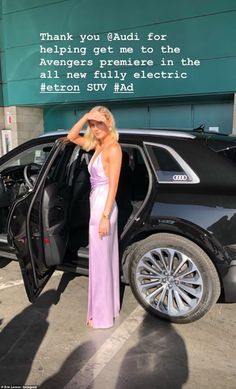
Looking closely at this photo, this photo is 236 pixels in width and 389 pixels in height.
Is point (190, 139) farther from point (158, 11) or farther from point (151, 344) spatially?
point (158, 11)

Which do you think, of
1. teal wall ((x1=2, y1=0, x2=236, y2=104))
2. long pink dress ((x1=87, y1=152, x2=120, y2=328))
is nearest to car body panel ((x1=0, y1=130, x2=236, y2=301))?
long pink dress ((x1=87, y1=152, x2=120, y2=328))

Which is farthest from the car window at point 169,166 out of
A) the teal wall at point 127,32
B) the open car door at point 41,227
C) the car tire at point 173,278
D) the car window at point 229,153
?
the teal wall at point 127,32

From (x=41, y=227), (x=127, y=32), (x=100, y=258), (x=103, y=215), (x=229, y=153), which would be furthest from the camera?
(x=127, y=32)

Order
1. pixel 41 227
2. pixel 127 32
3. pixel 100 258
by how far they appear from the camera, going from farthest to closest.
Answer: pixel 127 32, pixel 41 227, pixel 100 258

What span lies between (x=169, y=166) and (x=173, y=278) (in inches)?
37.6

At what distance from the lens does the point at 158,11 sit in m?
11.0

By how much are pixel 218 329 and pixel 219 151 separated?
1.48m

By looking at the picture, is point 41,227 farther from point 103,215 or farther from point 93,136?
point 93,136

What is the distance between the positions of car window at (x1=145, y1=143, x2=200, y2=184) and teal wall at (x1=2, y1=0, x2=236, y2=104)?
25.2 ft

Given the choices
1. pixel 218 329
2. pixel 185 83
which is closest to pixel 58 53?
pixel 185 83

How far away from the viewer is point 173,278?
338 cm

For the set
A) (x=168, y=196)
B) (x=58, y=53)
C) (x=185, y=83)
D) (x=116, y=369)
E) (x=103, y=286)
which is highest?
(x=58, y=53)

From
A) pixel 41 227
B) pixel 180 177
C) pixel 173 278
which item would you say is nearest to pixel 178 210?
pixel 180 177

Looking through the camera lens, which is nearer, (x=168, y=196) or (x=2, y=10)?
(x=168, y=196)
